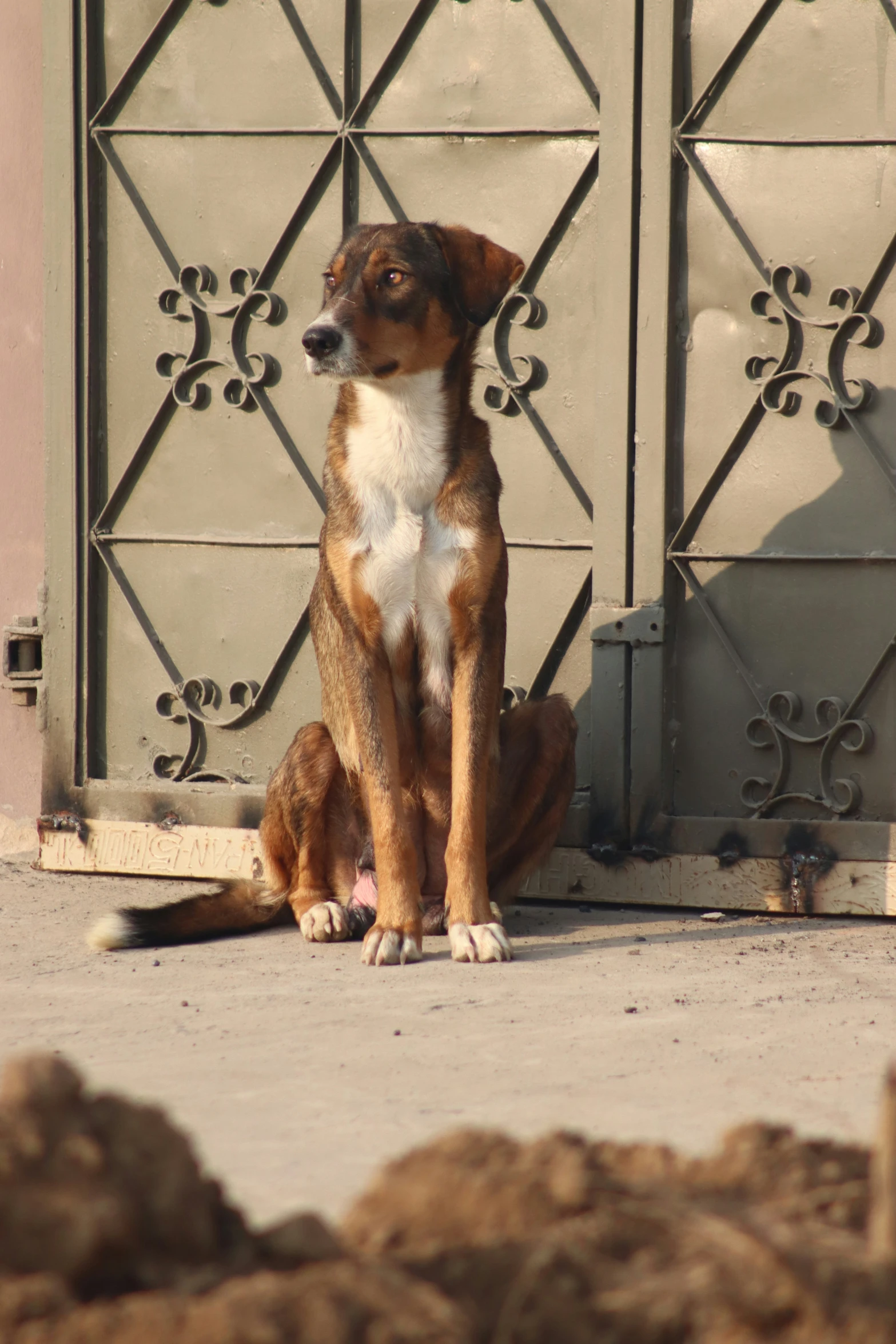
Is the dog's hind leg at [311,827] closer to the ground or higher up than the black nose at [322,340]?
closer to the ground

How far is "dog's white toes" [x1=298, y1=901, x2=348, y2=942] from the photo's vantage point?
4617 mm

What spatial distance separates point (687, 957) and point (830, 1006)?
0.71 metres

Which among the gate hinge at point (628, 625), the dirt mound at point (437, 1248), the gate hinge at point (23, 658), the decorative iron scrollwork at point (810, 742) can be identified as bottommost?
the dirt mound at point (437, 1248)

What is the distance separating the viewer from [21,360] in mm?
6008

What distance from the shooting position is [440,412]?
4637 millimetres

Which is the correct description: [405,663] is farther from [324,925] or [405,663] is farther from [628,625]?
[628,625]

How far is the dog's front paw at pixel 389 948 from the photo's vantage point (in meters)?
4.21

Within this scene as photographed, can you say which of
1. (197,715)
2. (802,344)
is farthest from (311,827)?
(802,344)

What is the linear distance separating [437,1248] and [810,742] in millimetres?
3928

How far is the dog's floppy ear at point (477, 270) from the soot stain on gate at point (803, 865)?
211cm

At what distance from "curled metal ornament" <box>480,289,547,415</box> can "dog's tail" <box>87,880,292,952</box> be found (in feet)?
6.72

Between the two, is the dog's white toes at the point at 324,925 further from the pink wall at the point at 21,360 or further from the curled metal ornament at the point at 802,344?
the curled metal ornament at the point at 802,344

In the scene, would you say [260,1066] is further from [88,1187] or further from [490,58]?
[490,58]

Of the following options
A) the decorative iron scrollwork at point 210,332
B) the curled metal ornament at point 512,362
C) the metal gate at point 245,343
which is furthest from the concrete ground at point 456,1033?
the decorative iron scrollwork at point 210,332
